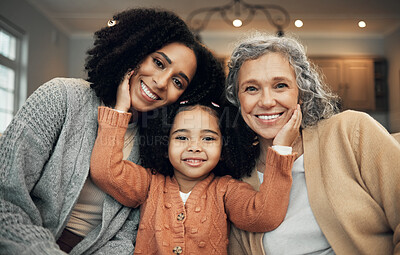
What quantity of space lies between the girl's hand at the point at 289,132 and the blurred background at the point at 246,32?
13.0 ft

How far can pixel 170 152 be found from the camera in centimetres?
154

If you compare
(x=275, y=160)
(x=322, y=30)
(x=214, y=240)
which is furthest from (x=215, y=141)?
(x=322, y=30)

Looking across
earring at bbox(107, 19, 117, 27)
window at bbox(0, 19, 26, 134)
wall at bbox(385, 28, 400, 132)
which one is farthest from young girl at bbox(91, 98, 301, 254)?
wall at bbox(385, 28, 400, 132)

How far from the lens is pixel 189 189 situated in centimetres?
155

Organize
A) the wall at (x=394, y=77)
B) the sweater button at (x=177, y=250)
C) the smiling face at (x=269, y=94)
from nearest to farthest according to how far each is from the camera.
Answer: the sweater button at (x=177, y=250)
the smiling face at (x=269, y=94)
the wall at (x=394, y=77)

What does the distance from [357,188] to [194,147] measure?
0.64m

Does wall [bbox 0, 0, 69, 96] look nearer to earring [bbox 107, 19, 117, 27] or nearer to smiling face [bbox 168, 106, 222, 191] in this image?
earring [bbox 107, 19, 117, 27]

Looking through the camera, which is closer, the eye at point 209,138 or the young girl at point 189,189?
the young girl at point 189,189

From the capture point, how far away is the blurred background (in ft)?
18.1

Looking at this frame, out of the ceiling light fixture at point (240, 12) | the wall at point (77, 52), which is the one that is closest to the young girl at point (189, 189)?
the ceiling light fixture at point (240, 12)

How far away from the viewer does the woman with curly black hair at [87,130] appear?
1206 millimetres

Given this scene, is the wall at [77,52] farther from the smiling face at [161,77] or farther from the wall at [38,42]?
the smiling face at [161,77]

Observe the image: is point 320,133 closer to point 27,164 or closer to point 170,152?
point 170,152

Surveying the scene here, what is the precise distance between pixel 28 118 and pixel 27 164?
163mm
